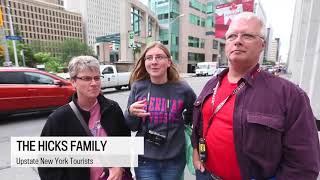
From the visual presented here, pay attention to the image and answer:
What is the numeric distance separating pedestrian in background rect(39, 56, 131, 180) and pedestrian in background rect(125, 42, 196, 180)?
0.22 m

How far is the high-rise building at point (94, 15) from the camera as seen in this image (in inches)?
4978

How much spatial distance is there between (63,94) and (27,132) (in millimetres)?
2197

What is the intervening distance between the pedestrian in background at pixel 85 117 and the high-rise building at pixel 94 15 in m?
128

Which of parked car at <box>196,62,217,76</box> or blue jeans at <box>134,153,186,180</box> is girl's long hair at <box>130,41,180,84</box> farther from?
parked car at <box>196,62,217,76</box>

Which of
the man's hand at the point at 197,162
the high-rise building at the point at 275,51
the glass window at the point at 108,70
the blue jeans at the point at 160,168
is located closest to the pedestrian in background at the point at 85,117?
the blue jeans at the point at 160,168

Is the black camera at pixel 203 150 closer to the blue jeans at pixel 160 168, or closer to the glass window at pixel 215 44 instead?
the blue jeans at pixel 160 168

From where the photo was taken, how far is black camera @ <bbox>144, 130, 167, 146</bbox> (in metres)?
2.07

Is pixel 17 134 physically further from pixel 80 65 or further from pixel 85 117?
pixel 80 65

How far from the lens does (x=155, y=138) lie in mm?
2084

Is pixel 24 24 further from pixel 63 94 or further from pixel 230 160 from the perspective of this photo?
pixel 230 160

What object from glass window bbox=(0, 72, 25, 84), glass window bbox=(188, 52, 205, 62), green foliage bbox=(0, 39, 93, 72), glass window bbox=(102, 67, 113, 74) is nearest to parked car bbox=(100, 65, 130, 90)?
glass window bbox=(102, 67, 113, 74)

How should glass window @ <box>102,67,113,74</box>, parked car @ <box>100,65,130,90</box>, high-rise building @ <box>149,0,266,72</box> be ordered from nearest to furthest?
parked car @ <box>100,65,130,90</box>
glass window @ <box>102,67,113,74</box>
high-rise building @ <box>149,0,266,72</box>

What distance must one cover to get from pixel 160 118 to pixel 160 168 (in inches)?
17.3

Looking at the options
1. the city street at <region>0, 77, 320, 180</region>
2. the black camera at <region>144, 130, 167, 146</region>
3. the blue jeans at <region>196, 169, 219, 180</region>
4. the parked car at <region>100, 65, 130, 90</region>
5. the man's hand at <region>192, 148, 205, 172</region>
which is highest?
the black camera at <region>144, 130, 167, 146</region>
